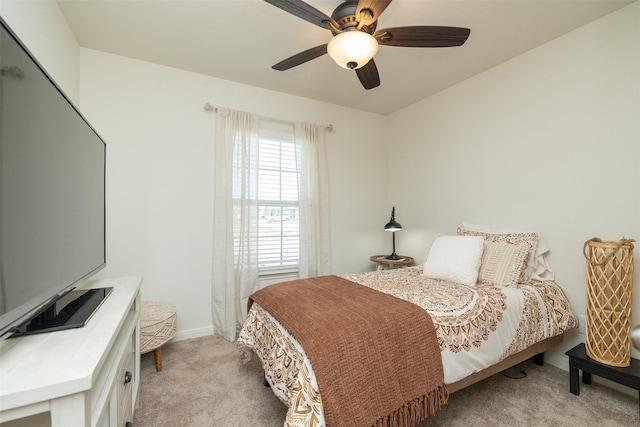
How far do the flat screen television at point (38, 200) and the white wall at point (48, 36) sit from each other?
0.56m

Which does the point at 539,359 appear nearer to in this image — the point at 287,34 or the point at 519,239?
the point at 519,239

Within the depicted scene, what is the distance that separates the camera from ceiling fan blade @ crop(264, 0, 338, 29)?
1384 mm

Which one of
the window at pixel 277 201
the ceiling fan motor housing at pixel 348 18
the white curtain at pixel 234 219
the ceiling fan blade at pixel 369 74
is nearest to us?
the ceiling fan motor housing at pixel 348 18

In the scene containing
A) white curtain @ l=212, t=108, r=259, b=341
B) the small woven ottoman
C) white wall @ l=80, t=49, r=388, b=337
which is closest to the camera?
the small woven ottoman

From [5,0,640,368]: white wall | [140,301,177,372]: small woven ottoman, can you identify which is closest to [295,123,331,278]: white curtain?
[5,0,640,368]: white wall

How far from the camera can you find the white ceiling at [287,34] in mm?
1863

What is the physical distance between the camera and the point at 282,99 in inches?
124

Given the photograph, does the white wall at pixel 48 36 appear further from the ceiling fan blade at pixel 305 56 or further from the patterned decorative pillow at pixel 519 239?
the patterned decorative pillow at pixel 519 239

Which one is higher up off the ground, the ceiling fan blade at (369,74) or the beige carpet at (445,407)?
the ceiling fan blade at (369,74)

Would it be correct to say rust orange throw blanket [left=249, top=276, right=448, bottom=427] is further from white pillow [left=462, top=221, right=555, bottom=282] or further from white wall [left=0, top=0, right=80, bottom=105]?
white wall [left=0, top=0, right=80, bottom=105]

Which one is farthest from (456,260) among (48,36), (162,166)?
(48,36)

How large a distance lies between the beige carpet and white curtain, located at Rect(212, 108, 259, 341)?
63 centimetres

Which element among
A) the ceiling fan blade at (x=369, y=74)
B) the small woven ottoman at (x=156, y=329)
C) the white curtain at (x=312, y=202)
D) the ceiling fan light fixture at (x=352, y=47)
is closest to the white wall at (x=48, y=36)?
the ceiling fan light fixture at (x=352, y=47)

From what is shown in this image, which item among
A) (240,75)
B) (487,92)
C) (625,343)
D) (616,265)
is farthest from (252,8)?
(625,343)
